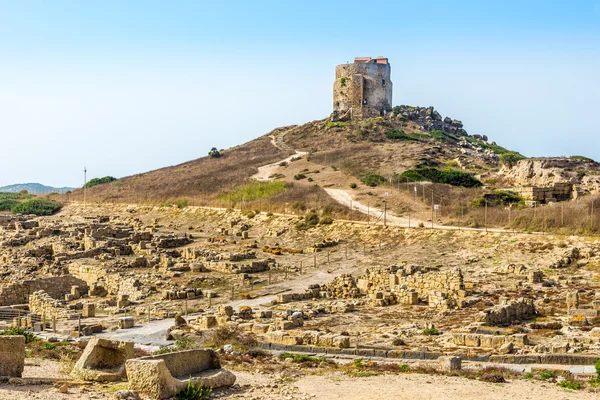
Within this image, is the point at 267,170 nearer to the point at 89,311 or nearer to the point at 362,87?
the point at 362,87

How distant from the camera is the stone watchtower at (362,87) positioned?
9581cm

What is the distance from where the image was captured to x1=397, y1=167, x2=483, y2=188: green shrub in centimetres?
6012

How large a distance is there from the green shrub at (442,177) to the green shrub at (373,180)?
1.62 m

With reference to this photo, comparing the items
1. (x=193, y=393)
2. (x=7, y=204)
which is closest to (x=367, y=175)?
(x=7, y=204)

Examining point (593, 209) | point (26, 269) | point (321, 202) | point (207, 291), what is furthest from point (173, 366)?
point (321, 202)

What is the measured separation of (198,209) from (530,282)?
37.3m

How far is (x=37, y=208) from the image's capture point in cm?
7625

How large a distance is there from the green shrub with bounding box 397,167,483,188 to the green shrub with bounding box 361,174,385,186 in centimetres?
162

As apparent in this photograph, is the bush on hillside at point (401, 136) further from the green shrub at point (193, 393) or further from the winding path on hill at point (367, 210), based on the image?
the green shrub at point (193, 393)

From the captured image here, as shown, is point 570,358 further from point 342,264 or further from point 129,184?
point 129,184

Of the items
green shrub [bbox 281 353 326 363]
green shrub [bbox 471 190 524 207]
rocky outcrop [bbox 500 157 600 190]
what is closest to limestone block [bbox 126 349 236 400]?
green shrub [bbox 281 353 326 363]

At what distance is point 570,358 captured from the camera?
57.9ft

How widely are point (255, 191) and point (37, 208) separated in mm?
23804

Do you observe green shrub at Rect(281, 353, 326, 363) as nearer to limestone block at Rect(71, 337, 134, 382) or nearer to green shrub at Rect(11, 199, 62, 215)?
limestone block at Rect(71, 337, 134, 382)
